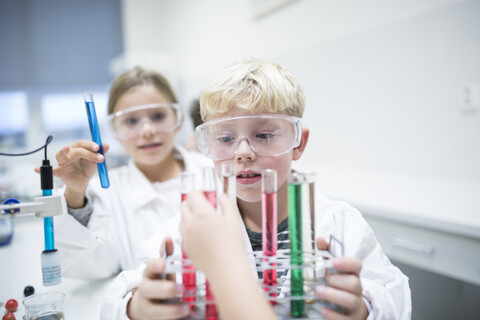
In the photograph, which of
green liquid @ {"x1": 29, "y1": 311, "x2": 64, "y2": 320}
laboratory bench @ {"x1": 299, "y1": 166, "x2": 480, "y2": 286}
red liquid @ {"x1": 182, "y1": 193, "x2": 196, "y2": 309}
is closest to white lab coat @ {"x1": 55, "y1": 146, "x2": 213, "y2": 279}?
green liquid @ {"x1": 29, "y1": 311, "x2": 64, "y2": 320}

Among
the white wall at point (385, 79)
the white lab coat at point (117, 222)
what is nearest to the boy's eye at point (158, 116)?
the white lab coat at point (117, 222)

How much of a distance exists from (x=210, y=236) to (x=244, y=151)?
1.26ft

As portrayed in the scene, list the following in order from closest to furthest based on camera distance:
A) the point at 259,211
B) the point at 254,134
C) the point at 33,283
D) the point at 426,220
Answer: the point at 259,211
the point at 254,134
the point at 33,283
the point at 426,220

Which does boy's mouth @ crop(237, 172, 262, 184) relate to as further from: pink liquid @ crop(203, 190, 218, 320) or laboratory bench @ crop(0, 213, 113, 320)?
laboratory bench @ crop(0, 213, 113, 320)

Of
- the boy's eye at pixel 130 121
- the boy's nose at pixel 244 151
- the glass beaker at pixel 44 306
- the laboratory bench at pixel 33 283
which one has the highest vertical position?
the boy's eye at pixel 130 121

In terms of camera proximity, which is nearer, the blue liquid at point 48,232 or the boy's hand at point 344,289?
the boy's hand at point 344,289

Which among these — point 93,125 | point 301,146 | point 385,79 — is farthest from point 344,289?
point 385,79

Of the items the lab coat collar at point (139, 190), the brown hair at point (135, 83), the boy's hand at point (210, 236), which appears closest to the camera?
the boy's hand at point (210, 236)

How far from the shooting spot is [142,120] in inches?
60.1

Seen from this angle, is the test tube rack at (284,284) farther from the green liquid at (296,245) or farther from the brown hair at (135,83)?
the brown hair at (135,83)

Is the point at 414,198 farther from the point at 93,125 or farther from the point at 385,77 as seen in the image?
the point at 93,125

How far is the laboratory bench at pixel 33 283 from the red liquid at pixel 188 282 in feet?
1.22

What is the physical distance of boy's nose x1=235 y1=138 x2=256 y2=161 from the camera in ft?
2.86

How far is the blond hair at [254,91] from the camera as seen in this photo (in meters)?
0.99
